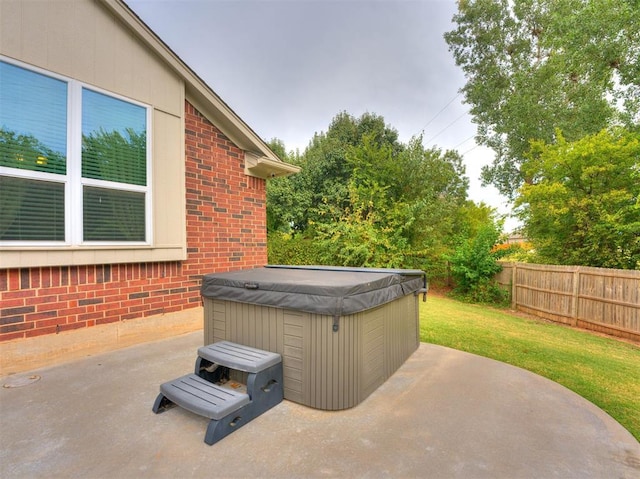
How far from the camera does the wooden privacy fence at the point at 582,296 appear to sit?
6.09 metres

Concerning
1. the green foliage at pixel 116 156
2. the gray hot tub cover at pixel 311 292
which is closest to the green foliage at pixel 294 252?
the green foliage at pixel 116 156

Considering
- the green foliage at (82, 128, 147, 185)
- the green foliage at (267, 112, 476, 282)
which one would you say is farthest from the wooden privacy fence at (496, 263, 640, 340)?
the green foliage at (82, 128, 147, 185)

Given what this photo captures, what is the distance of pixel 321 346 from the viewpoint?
2285mm

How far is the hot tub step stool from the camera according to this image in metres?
1.92

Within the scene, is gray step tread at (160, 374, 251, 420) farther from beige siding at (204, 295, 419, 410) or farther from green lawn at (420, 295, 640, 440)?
green lawn at (420, 295, 640, 440)

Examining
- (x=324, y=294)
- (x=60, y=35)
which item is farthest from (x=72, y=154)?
(x=324, y=294)

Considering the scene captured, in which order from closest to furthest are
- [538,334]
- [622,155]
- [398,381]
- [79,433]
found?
1. [79,433]
2. [398,381]
3. [538,334]
4. [622,155]

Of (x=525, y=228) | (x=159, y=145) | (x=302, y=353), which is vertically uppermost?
(x=159, y=145)

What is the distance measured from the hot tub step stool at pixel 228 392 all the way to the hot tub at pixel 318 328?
Result: 15 centimetres

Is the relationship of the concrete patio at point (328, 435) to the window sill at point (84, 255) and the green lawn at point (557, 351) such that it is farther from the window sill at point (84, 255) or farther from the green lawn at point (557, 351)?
the window sill at point (84, 255)

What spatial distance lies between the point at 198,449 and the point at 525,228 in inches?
457

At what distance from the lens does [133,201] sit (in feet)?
12.3

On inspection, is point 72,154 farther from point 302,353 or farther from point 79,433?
point 302,353

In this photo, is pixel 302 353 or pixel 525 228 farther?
pixel 525 228
